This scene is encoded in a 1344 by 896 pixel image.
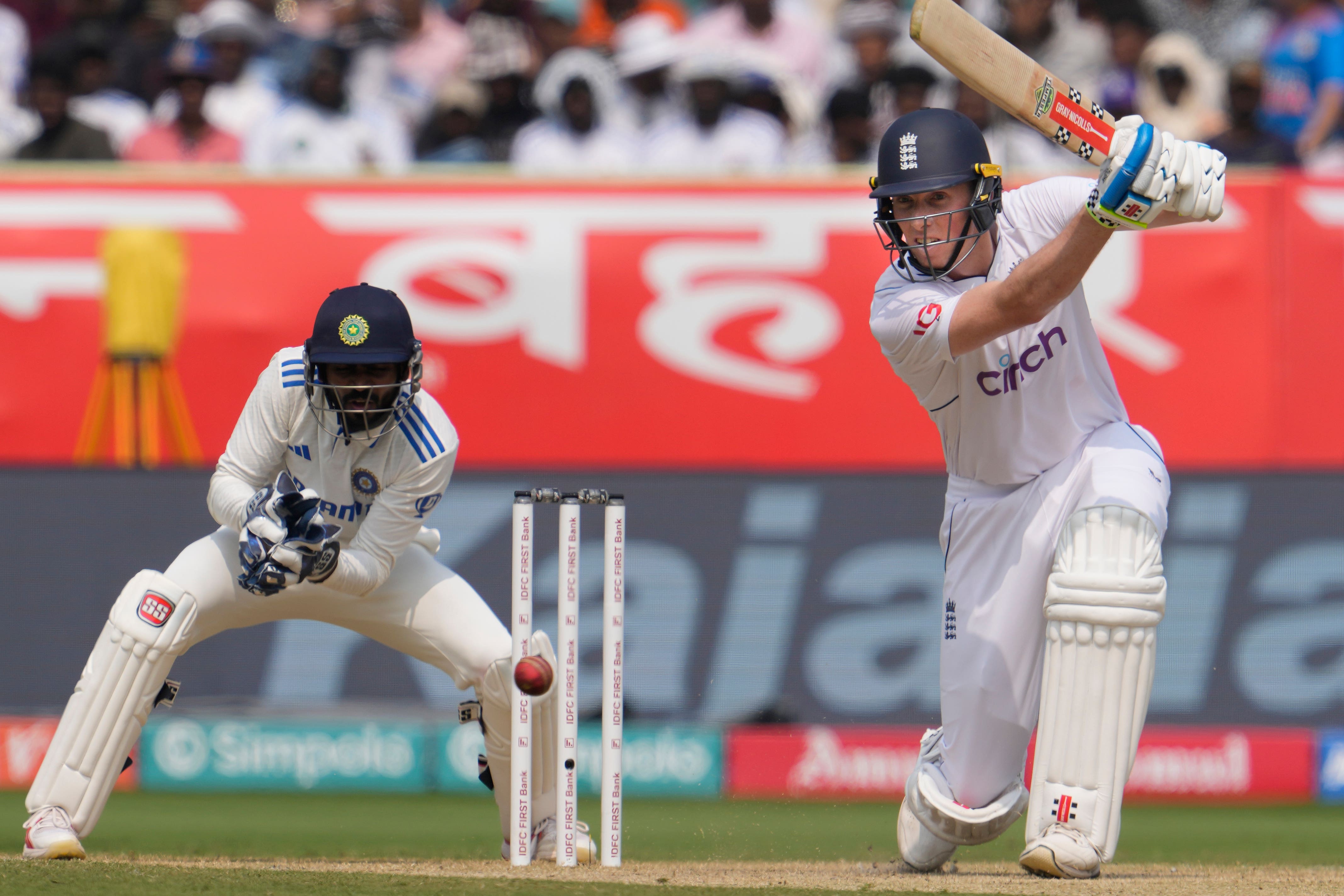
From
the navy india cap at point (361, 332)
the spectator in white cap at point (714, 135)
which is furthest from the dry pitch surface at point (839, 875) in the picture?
the spectator in white cap at point (714, 135)

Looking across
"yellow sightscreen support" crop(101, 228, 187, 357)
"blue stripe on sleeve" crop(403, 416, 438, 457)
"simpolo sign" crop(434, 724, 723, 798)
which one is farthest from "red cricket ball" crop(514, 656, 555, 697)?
"yellow sightscreen support" crop(101, 228, 187, 357)

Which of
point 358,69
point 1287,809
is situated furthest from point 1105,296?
point 358,69

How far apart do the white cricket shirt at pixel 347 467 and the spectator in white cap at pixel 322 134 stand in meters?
4.72

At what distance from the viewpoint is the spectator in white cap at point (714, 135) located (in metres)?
9.23

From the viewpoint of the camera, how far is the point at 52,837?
4.27 m

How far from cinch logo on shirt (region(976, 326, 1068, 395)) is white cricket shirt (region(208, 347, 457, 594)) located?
55.1 inches

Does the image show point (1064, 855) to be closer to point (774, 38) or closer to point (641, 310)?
point (641, 310)

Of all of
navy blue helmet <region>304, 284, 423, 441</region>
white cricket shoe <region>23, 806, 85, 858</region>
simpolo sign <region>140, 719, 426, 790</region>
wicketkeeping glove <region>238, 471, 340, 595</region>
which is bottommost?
simpolo sign <region>140, 719, 426, 790</region>

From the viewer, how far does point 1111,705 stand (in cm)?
397

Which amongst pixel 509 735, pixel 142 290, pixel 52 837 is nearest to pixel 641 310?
pixel 142 290

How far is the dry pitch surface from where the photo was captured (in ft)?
12.7

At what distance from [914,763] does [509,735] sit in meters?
2.91

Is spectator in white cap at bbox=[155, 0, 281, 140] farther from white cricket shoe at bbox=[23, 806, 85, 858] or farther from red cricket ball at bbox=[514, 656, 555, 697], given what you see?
red cricket ball at bbox=[514, 656, 555, 697]

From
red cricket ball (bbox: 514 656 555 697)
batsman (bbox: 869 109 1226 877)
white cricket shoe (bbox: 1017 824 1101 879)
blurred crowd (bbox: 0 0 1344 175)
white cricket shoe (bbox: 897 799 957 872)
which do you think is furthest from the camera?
blurred crowd (bbox: 0 0 1344 175)
